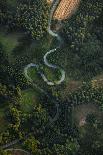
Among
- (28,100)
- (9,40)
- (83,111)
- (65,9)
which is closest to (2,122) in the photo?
(28,100)

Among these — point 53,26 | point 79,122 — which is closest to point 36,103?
point 79,122

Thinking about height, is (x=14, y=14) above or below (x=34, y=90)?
above

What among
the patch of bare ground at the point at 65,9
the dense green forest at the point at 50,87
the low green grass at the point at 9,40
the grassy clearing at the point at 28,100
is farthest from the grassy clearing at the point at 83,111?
the patch of bare ground at the point at 65,9

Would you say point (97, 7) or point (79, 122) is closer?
point (79, 122)

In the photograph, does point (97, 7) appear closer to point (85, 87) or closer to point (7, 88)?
point (85, 87)

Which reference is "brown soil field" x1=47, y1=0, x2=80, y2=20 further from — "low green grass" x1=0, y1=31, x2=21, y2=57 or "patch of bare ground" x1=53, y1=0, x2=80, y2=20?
"low green grass" x1=0, y1=31, x2=21, y2=57

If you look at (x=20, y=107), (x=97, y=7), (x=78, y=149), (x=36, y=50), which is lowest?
(x=78, y=149)

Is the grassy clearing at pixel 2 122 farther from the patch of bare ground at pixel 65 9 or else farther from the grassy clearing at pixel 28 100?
the patch of bare ground at pixel 65 9
